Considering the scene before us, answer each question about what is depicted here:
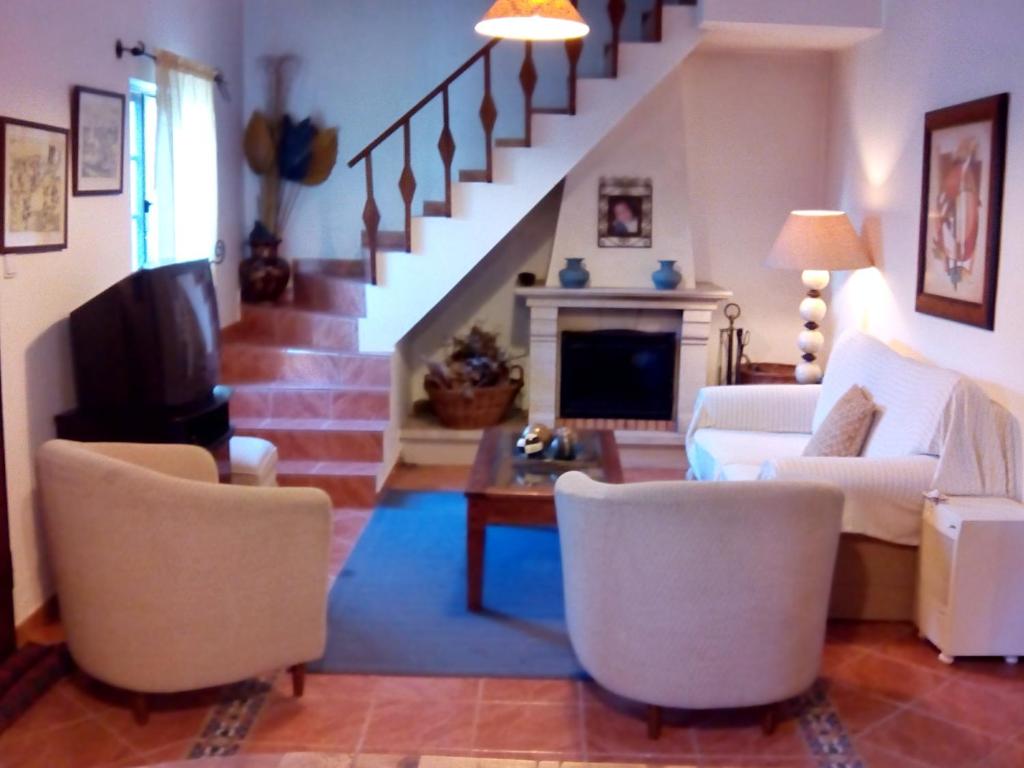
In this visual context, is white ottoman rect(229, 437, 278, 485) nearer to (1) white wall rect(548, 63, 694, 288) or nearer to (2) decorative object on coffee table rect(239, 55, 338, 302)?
(2) decorative object on coffee table rect(239, 55, 338, 302)

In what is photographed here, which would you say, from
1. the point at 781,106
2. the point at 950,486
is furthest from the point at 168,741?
the point at 781,106

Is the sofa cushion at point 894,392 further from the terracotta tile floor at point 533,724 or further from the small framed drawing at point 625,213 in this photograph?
the small framed drawing at point 625,213

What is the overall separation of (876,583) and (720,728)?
103 cm

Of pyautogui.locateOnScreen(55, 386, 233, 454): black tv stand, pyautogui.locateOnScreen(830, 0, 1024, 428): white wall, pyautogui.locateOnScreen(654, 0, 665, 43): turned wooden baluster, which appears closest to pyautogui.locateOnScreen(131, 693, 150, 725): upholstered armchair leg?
pyautogui.locateOnScreen(55, 386, 233, 454): black tv stand

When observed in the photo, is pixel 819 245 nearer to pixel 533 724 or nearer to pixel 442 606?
pixel 442 606

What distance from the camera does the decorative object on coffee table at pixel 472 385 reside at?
19.3 ft

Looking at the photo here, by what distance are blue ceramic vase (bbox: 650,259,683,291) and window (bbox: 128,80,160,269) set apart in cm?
271

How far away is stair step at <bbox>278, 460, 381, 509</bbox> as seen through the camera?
5098 mm

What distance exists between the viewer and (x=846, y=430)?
156 inches

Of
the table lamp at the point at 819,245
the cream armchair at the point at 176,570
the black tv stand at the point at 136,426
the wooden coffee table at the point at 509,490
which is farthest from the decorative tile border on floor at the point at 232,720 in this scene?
the table lamp at the point at 819,245

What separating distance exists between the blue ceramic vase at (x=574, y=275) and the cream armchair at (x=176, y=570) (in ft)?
10.6

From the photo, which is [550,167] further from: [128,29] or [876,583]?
[876,583]

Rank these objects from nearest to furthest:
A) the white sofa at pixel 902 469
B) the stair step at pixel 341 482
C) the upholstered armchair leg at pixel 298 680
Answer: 1. the upholstered armchair leg at pixel 298 680
2. the white sofa at pixel 902 469
3. the stair step at pixel 341 482

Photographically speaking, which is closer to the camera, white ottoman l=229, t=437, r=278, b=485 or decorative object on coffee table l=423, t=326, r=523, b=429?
white ottoman l=229, t=437, r=278, b=485
